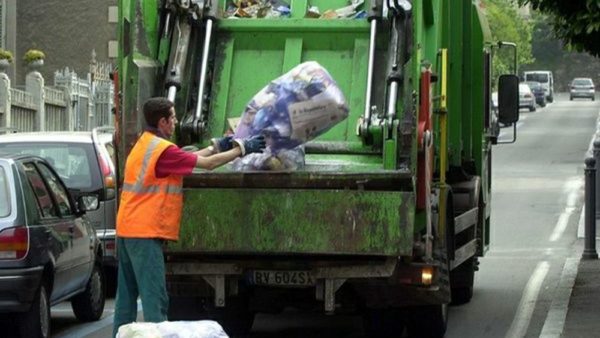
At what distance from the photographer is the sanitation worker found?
9.55 m

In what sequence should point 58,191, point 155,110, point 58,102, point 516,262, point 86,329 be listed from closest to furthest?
point 155,110, point 58,191, point 86,329, point 516,262, point 58,102

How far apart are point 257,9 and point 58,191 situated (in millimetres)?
2524

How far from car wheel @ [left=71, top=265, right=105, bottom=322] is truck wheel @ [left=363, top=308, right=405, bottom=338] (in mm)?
2691

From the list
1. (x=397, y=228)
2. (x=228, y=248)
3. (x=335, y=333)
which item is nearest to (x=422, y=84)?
(x=397, y=228)

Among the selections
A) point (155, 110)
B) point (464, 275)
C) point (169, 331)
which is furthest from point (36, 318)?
point (464, 275)

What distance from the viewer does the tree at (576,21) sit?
39.8ft

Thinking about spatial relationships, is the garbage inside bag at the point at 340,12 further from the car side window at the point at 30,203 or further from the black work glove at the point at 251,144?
the car side window at the point at 30,203

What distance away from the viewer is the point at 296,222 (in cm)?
1023

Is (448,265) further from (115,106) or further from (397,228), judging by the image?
(115,106)

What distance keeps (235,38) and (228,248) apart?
1.73 m

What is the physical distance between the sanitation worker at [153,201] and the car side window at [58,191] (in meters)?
2.82

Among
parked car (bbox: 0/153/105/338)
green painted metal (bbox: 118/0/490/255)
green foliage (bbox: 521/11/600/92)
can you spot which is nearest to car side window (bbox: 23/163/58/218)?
parked car (bbox: 0/153/105/338)

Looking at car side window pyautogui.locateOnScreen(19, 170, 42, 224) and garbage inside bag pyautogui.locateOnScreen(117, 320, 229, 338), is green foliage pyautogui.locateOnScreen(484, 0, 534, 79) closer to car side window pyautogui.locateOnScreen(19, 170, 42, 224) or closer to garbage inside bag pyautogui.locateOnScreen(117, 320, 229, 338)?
car side window pyautogui.locateOnScreen(19, 170, 42, 224)

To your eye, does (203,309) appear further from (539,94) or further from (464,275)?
(539,94)
